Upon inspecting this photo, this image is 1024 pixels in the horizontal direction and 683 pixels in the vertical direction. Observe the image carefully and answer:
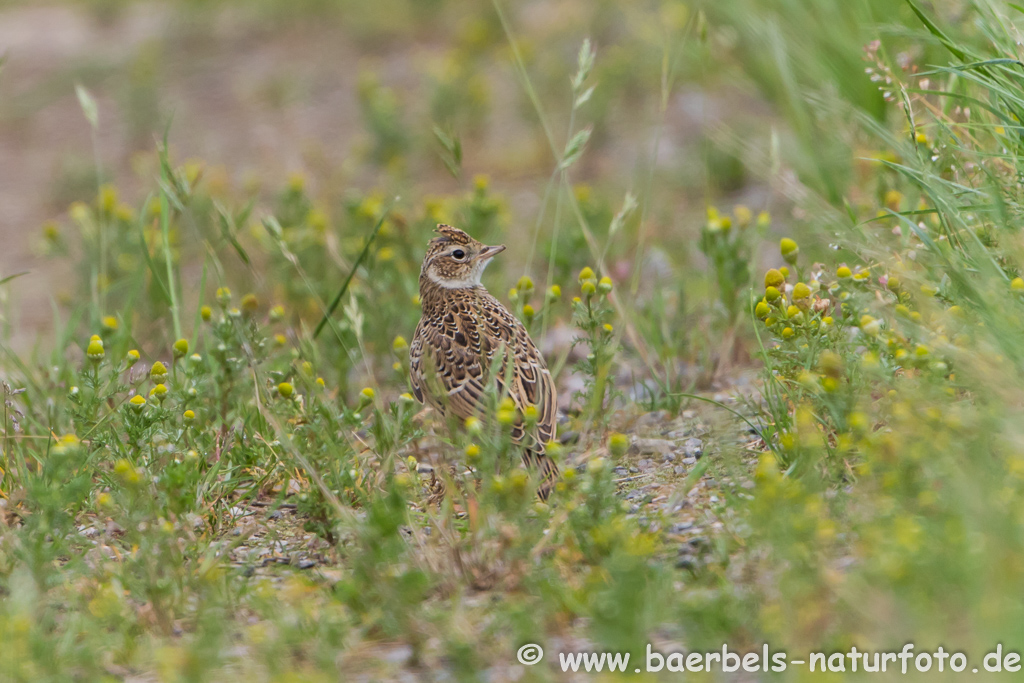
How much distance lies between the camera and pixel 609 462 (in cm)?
362

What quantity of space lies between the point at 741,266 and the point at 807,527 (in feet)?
8.54

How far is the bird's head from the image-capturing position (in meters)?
4.95

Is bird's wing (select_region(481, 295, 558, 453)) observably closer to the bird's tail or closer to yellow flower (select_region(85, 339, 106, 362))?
the bird's tail

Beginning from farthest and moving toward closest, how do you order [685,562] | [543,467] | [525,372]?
[525,372] → [543,467] → [685,562]

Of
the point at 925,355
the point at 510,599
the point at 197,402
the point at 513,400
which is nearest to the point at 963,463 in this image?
the point at 925,355

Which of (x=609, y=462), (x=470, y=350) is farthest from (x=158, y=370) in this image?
(x=609, y=462)

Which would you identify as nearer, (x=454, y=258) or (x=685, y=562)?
(x=685, y=562)

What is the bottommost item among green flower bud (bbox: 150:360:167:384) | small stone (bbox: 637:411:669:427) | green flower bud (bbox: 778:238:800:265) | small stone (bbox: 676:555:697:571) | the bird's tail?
small stone (bbox: 676:555:697:571)

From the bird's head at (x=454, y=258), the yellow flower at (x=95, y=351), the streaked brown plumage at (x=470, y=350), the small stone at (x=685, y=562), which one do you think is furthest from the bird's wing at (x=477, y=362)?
the yellow flower at (x=95, y=351)

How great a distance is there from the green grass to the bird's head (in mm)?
304

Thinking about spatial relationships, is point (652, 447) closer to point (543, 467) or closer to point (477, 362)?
point (543, 467)

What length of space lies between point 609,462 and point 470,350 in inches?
41.0

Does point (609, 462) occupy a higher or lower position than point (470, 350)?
lower

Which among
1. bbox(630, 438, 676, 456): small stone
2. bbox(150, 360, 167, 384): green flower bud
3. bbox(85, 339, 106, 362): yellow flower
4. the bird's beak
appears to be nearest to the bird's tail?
bbox(630, 438, 676, 456): small stone
